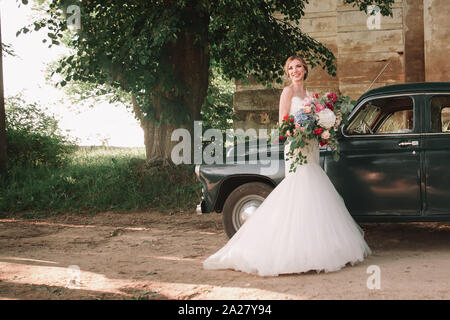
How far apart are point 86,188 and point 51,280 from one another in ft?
21.9

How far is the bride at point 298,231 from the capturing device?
4988 millimetres

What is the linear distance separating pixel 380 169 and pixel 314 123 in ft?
3.51

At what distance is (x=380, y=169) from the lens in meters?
5.84

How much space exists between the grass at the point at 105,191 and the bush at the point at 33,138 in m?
1.47

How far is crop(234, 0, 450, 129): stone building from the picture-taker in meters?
14.0

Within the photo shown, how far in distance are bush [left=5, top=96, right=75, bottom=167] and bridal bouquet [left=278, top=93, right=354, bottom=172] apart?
10145 mm

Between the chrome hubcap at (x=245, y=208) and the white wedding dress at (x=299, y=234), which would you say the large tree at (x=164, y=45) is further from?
the white wedding dress at (x=299, y=234)

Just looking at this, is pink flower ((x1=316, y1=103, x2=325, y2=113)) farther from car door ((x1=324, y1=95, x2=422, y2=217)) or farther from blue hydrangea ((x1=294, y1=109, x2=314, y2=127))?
car door ((x1=324, y1=95, x2=422, y2=217))

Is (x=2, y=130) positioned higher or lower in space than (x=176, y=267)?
higher

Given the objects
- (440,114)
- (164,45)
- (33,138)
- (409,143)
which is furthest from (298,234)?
(33,138)

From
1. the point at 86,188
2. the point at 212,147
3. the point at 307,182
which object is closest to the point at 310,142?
the point at 307,182

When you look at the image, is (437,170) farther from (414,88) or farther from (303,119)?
(303,119)

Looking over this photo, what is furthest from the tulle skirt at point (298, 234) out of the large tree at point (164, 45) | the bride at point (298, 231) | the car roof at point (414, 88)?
the large tree at point (164, 45)

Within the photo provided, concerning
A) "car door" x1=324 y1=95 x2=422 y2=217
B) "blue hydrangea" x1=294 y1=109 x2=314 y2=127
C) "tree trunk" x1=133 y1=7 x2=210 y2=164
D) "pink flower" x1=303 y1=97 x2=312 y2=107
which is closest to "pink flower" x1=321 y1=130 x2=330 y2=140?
"blue hydrangea" x1=294 y1=109 x2=314 y2=127
